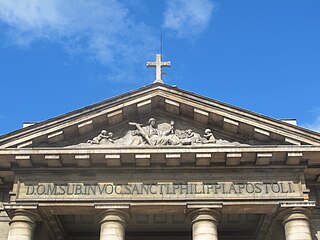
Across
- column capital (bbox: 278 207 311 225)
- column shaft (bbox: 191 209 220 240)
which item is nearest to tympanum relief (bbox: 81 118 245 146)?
column shaft (bbox: 191 209 220 240)

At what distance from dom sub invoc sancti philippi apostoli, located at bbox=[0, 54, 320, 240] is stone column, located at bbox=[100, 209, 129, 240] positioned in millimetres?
42

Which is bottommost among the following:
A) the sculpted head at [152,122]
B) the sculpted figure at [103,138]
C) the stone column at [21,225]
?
the stone column at [21,225]

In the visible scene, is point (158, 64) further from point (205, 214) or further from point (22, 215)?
point (22, 215)

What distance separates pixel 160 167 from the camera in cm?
2339

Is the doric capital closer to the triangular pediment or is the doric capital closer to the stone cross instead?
the triangular pediment

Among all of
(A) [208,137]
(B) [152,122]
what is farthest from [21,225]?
(A) [208,137]

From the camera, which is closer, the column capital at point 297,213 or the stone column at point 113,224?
the stone column at point 113,224

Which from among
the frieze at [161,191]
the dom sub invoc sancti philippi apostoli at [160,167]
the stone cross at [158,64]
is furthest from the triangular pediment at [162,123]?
the stone cross at [158,64]

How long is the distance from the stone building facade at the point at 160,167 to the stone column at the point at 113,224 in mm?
39

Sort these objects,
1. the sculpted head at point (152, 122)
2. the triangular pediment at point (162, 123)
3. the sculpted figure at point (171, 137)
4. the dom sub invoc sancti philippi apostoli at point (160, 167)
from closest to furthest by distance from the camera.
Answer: the dom sub invoc sancti philippi apostoli at point (160, 167), the triangular pediment at point (162, 123), the sculpted figure at point (171, 137), the sculpted head at point (152, 122)

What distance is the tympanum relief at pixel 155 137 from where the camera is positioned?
77.7 feet

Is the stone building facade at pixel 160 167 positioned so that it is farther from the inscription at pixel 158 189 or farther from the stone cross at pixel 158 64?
the stone cross at pixel 158 64

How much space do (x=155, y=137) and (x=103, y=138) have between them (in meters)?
2.21

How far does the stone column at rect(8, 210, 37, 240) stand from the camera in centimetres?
2217
